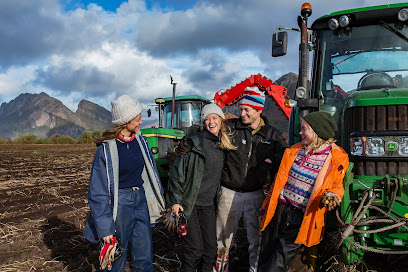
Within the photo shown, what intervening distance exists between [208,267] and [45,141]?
1722 inches

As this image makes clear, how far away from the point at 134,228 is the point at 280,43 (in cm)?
283

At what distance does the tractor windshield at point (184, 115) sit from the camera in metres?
11.2

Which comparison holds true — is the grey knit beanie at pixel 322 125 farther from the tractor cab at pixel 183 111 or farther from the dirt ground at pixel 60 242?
the tractor cab at pixel 183 111

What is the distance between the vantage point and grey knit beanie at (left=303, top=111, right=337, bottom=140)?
120 inches

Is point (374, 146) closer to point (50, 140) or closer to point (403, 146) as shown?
point (403, 146)

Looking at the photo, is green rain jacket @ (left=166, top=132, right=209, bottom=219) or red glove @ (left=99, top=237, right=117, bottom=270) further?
green rain jacket @ (left=166, top=132, right=209, bottom=219)

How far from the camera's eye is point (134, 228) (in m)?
3.24

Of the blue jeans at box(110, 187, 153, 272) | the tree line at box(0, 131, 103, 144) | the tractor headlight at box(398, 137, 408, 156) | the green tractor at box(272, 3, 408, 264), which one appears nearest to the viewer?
the blue jeans at box(110, 187, 153, 272)

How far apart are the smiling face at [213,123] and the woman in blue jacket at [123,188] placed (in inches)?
26.3

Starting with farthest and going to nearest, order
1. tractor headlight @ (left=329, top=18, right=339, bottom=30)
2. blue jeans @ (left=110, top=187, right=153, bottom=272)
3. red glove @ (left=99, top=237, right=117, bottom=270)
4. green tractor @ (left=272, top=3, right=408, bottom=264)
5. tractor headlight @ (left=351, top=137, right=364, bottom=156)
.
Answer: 1. tractor headlight @ (left=329, top=18, right=339, bottom=30)
2. tractor headlight @ (left=351, top=137, right=364, bottom=156)
3. green tractor @ (left=272, top=3, right=408, bottom=264)
4. blue jeans @ (left=110, top=187, right=153, bottom=272)
5. red glove @ (left=99, top=237, right=117, bottom=270)

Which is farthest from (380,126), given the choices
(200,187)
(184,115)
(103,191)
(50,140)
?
(50,140)

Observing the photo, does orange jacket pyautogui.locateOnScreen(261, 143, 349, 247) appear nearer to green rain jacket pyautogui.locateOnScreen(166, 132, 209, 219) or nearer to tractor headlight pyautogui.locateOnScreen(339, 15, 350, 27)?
green rain jacket pyautogui.locateOnScreen(166, 132, 209, 219)

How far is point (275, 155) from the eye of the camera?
12.0 feet

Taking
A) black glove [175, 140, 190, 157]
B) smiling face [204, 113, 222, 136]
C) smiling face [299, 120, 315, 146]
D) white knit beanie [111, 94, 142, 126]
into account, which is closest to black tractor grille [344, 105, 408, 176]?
smiling face [299, 120, 315, 146]
